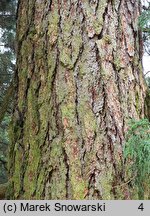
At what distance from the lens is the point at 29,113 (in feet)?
4.05

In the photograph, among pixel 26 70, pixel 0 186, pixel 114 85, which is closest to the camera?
pixel 114 85

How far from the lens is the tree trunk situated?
1.09 metres

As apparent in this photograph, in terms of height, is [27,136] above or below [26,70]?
below

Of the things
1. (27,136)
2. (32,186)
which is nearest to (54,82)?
(27,136)

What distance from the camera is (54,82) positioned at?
119 cm

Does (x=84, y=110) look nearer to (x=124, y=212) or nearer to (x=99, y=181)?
(x=99, y=181)

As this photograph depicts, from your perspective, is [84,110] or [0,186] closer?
[84,110]

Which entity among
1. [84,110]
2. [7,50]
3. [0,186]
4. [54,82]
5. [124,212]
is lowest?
[124,212]

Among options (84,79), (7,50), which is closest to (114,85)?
(84,79)

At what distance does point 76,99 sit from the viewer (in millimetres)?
1146

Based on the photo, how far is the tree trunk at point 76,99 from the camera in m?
1.09

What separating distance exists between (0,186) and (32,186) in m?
0.69

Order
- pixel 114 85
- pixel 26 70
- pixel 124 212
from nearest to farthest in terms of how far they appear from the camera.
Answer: pixel 124 212 → pixel 114 85 → pixel 26 70

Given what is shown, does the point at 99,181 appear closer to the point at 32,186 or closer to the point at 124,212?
the point at 124,212
